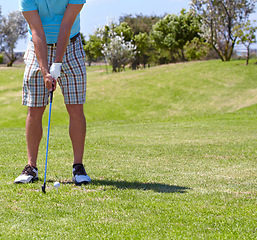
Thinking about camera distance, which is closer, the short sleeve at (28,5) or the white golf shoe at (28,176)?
the white golf shoe at (28,176)

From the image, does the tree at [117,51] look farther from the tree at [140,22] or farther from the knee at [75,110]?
the knee at [75,110]

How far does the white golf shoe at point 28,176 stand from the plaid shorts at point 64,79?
2.37ft

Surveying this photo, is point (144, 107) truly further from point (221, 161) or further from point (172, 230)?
point (172, 230)

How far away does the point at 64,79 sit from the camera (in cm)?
486

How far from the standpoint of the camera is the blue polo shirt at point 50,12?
15.3 ft

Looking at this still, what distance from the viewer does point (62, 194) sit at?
3982 millimetres

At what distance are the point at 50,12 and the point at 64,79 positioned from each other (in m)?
0.75

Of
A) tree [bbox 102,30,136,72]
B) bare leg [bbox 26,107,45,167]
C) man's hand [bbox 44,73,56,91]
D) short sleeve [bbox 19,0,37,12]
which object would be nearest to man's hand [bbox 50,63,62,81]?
man's hand [bbox 44,73,56,91]

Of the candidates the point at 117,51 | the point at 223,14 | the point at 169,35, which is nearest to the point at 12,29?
the point at 117,51

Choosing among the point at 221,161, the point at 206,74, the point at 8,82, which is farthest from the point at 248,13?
the point at 221,161

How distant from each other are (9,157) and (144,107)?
2050 cm

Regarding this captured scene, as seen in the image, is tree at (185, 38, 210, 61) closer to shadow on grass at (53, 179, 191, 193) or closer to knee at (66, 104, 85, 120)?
knee at (66, 104, 85, 120)

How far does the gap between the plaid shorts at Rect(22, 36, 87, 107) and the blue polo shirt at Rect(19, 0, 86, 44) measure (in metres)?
0.15

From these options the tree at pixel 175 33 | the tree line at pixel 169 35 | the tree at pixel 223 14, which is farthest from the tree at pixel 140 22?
the tree at pixel 223 14
